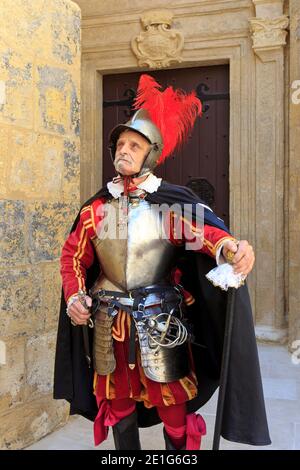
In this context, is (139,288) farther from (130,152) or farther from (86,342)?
(130,152)

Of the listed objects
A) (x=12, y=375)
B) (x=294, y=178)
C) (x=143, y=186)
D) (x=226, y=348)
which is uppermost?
(x=294, y=178)

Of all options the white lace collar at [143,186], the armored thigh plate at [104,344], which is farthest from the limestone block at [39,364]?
the white lace collar at [143,186]

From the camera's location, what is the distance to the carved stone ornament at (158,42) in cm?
475

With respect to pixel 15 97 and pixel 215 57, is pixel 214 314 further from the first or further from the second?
pixel 215 57

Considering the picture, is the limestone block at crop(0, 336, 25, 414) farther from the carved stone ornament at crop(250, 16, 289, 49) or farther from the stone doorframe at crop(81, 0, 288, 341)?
the carved stone ornament at crop(250, 16, 289, 49)

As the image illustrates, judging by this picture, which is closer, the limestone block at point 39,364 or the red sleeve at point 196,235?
the red sleeve at point 196,235

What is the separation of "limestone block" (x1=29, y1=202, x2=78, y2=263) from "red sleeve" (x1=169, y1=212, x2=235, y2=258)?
2.85ft

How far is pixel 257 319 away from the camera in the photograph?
4.52 meters

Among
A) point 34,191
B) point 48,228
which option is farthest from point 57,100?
point 48,228

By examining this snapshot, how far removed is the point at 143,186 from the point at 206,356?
0.76 meters

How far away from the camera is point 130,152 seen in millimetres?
1979

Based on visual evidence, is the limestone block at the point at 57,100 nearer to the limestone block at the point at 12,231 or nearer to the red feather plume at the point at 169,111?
the limestone block at the point at 12,231

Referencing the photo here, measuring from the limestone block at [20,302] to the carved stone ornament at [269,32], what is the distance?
2999 mm

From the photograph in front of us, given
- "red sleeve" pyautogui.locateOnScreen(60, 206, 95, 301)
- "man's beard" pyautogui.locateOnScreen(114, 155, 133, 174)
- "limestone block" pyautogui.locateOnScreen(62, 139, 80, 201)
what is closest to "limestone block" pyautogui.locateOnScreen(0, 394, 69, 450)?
"red sleeve" pyautogui.locateOnScreen(60, 206, 95, 301)
